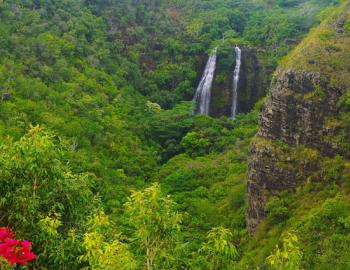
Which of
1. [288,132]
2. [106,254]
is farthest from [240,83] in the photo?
[106,254]

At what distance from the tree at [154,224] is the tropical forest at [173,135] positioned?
0.07ft

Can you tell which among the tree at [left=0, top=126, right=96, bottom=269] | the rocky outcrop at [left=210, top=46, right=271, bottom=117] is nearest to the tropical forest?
the tree at [left=0, top=126, right=96, bottom=269]

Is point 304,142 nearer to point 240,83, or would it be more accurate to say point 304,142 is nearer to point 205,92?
point 240,83

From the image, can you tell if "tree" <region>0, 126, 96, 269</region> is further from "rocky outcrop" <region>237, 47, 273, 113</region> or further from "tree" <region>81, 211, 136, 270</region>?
"rocky outcrop" <region>237, 47, 273, 113</region>

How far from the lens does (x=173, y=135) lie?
37.2m

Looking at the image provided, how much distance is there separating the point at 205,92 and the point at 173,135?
22.0 ft

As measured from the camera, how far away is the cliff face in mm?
Answer: 19656

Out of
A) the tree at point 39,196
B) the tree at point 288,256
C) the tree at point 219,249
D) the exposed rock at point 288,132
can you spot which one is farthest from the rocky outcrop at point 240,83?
the tree at point 288,256

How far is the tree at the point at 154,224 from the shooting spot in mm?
6465

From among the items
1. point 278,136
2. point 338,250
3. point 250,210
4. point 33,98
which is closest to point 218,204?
point 250,210

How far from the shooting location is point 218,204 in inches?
1019

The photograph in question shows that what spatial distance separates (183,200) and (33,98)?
11333mm

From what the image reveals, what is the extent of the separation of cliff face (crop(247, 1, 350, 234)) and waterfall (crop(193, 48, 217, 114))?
19.6 m

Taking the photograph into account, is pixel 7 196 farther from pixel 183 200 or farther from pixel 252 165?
pixel 183 200
